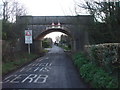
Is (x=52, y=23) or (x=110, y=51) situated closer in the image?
(x=110, y=51)

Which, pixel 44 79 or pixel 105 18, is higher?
pixel 105 18

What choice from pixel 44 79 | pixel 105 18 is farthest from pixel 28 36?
pixel 44 79

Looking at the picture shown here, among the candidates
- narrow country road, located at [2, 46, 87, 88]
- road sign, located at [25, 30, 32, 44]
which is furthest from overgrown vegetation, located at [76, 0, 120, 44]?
road sign, located at [25, 30, 32, 44]

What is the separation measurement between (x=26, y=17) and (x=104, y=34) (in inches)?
637

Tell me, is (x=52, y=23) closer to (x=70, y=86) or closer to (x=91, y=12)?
(x=91, y=12)

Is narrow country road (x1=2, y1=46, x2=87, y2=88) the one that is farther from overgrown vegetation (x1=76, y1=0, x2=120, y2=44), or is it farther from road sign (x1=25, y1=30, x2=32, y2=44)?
road sign (x1=25, y1=30, x2=32, y2=44)

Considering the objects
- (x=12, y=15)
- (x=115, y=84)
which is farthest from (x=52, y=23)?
(x=115, y=84)

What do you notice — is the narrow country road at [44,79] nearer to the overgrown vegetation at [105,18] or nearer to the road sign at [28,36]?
the overgrown vegetation at [105,18]

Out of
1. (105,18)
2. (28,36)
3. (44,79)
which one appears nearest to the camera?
(44,79)

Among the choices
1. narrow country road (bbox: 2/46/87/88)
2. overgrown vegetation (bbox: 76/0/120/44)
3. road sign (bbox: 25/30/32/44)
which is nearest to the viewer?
narrow country road (bbox: 2/46/87/88)

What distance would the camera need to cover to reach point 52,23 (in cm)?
2983

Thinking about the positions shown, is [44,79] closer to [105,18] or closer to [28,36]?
[105,18]

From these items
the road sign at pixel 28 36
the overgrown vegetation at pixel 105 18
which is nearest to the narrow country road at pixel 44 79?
the overgrown vegetation at pixel 105 18

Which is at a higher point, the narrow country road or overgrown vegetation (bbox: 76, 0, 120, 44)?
overgrown vegetation (bbox: 76, 0, 120, 44)
